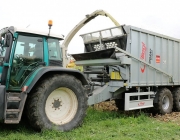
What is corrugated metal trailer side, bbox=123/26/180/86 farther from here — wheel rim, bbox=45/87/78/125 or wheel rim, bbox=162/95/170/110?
wheel rim, bbox=45/87/78/125

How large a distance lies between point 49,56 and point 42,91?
860 millimetres

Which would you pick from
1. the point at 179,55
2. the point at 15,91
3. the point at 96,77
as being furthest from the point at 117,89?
the point at 179,55

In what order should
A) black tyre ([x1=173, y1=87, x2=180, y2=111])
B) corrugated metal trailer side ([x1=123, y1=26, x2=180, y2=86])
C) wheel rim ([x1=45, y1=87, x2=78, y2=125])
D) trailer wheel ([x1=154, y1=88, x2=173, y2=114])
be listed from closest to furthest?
1. wheel rim ([x1=45, y1=87, x2=78, y2=125])
2. corrugated metal trailer side ([x1=123, y1=26, x2=180, y2=86])
3. trailer wheel ([x1=154, y1=88, x2=173, y2=114])
4. black tyre ([x1=173, y1=87, x2=180, y2=111])

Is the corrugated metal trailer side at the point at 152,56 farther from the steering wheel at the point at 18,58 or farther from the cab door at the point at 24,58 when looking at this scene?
the steering wheel at the point at 18,58

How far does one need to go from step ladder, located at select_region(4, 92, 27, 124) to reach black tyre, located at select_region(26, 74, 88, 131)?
0.21m

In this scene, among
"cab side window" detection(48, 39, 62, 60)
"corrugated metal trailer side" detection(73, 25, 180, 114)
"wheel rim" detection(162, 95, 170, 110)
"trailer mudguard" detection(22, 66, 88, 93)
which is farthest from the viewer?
"wheel rim" detection(162, 95, 170, 110)

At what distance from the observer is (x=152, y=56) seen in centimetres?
752

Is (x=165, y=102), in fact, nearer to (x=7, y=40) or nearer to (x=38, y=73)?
(x=38, y=73)

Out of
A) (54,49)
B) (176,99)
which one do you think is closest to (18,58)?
(54,49)

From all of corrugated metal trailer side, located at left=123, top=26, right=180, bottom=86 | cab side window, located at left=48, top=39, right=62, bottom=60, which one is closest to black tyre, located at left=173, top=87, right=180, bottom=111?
corrugated metal trailer side, located at left=123, top=26, right=180, bottom=86

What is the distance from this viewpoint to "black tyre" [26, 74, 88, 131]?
4.41 m

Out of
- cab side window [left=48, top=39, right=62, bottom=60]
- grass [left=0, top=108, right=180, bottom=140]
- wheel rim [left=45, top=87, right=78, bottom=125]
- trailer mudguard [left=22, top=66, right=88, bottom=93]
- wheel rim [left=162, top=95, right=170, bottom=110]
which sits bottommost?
grass [left=0, top=108, right=180, bottom=140]

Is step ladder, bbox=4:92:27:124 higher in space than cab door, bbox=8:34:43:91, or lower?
lower

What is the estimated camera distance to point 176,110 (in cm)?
862
